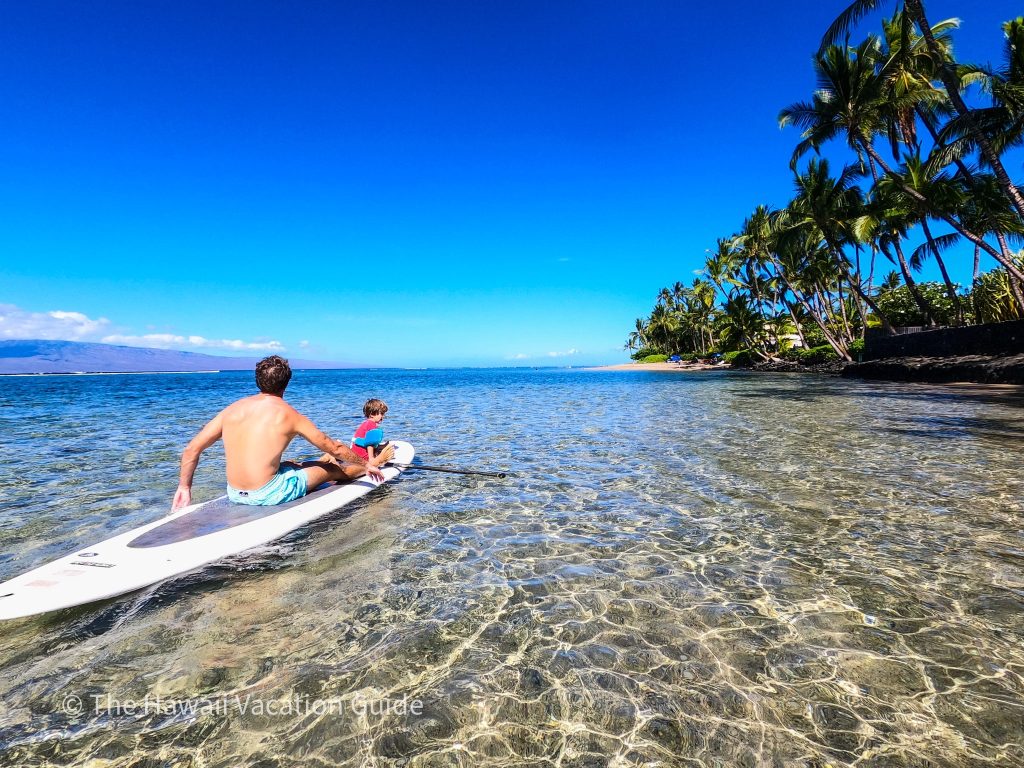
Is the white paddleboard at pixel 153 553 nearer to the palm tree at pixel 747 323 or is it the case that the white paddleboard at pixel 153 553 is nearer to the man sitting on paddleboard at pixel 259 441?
the man sitting on paddleboard at pixel 259 441

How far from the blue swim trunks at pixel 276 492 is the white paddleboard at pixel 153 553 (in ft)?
0.33

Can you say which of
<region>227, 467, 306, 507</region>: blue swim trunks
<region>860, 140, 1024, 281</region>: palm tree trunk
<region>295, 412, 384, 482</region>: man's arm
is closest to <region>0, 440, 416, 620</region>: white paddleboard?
<region>227, 467, 306, 507</region>: blue swim trunks

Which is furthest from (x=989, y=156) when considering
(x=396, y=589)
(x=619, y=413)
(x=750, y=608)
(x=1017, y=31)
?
(x=396, y=589)

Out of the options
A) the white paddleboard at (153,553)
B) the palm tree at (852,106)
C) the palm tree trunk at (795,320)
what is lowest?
the white paddleboard at (153,553)

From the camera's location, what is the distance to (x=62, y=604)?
3.83m

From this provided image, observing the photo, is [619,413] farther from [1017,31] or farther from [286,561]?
[1017,31]

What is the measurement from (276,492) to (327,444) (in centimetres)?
82

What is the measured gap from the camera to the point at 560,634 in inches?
144

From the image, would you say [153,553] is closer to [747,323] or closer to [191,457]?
[191,457]

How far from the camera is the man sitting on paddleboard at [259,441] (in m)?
5.44

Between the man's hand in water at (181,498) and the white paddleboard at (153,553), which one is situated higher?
the man's hand in water at (181,498)

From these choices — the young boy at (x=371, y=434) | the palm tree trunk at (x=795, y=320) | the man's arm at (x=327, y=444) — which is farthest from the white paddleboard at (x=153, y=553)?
the palm tree trunk at (x=795, y=320)

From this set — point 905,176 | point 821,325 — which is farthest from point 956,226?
point 821,325

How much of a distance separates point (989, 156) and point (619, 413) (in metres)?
17.0
